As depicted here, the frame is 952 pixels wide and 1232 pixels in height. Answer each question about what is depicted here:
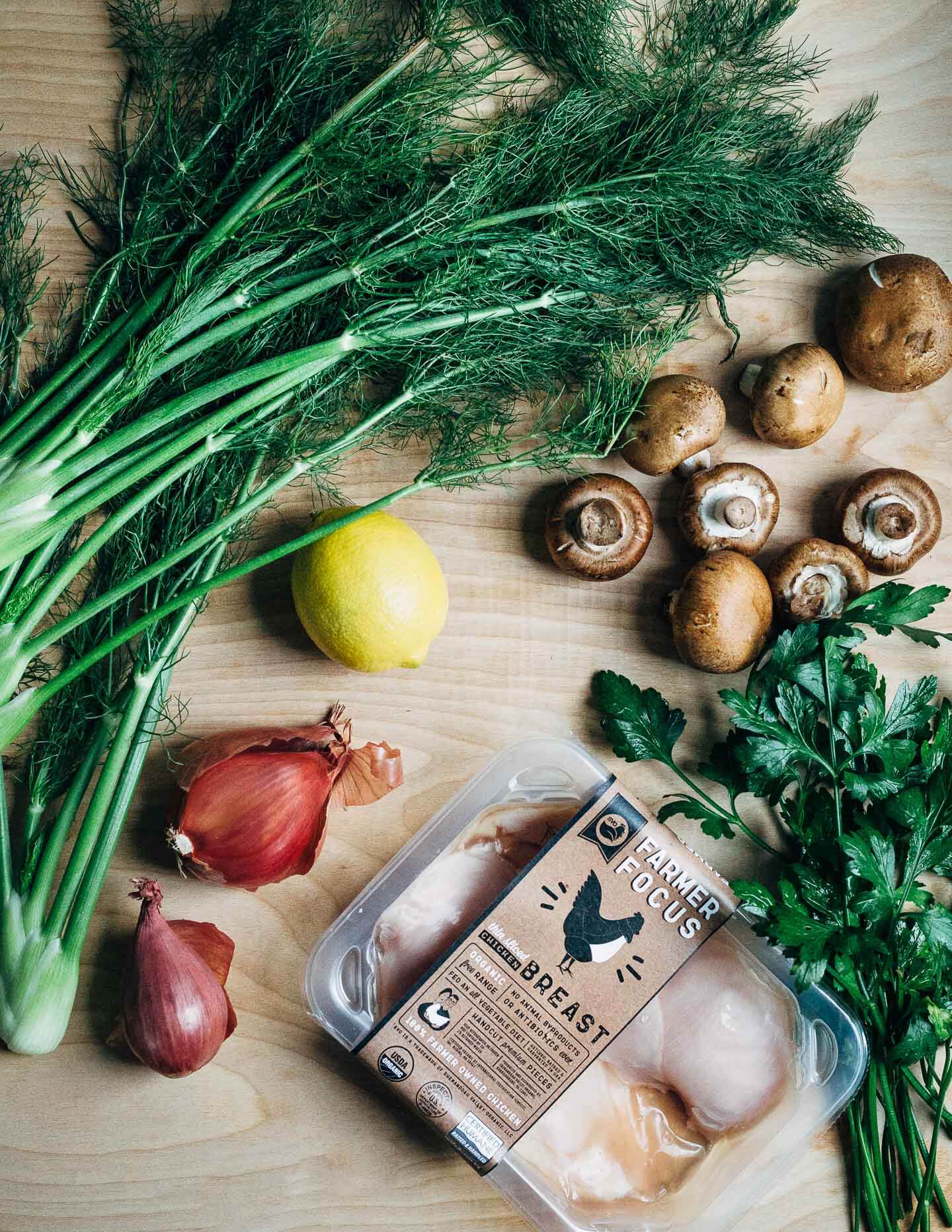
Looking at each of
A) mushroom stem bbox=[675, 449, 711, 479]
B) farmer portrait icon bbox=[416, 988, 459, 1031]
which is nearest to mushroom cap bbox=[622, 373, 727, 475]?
mushroom stem bbox=[675, 449, 711, 479]

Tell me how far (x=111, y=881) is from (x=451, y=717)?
480mm

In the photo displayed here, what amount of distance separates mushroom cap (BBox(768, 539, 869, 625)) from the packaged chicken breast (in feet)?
1.05

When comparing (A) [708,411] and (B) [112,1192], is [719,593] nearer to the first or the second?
(A) [708,411]

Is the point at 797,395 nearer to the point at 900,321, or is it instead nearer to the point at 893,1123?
the point at 900,321

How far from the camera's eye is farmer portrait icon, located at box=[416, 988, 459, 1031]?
1013 mm

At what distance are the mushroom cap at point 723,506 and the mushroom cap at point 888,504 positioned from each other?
12cm

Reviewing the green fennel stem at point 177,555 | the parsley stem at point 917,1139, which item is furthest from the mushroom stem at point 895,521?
the parsley stem at point 917,1139

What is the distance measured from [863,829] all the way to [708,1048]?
32 cm

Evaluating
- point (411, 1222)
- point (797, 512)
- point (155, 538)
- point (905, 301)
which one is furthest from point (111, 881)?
point (905, 301)

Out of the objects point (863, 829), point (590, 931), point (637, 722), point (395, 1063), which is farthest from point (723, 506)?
point (395, 1063)

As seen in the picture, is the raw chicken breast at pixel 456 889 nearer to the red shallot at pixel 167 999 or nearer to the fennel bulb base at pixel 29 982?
the red shallot at pixel 167 999

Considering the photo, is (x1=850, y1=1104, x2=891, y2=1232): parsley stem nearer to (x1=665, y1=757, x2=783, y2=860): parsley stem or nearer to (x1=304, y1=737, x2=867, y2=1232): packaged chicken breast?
(x1=304, y1=737, x2=867, y2=1232): packaged chicken breast

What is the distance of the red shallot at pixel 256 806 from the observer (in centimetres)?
107

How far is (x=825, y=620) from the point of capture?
115cm
